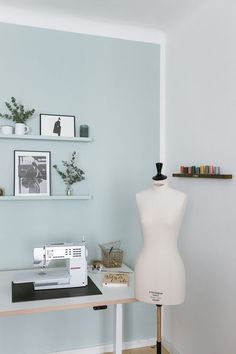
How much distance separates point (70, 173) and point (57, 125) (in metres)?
0.37

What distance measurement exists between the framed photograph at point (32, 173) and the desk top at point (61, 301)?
589mm

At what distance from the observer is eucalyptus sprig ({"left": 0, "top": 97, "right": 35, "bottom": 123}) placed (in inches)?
101

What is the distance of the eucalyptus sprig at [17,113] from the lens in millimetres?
2564

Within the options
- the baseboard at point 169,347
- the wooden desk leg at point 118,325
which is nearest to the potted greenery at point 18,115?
the wooden desk leg at point 118,325

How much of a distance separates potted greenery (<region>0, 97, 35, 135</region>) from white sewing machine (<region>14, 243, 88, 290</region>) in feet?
2.79

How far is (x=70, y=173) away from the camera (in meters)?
2.73

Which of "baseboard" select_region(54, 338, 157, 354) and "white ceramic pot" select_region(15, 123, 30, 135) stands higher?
"white ceramic pot" select_region(15, 123, 30, 135)

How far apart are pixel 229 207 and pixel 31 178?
139 cm

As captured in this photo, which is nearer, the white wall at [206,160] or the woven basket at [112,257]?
the white wall at [206,160]

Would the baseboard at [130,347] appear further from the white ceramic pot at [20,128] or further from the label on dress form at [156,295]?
the white ceramic pot at [20,128]

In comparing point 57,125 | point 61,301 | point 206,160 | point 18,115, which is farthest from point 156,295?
point 18,115

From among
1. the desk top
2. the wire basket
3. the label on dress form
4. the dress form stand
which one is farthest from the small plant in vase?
the label on dress form

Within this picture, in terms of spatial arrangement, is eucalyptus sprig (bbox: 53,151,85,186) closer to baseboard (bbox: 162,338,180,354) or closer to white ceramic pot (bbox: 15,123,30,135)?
white ceramic pot (bbox: 15,123,30,135)

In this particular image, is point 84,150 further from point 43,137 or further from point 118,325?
point 118,325
